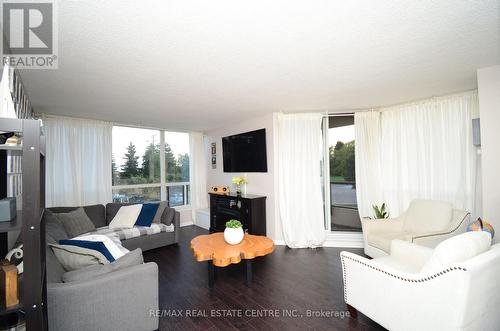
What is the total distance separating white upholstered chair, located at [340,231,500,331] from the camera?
1475mm

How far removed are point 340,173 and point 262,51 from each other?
3.07 metres

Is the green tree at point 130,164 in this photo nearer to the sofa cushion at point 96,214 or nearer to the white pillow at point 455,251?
the sofa cushion at point 96,214

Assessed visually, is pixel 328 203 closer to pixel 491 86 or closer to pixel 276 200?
pixel 276 200

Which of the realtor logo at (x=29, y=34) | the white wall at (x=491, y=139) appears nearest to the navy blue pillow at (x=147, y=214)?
the realtor logo at (x=29, y=34)

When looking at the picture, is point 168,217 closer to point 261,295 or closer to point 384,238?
point 261,295

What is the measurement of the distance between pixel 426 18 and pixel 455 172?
271cm

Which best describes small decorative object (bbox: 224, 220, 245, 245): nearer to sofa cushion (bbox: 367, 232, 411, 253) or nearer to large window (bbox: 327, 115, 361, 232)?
sofa cushion (bbox: 367, 232, 411, 253)

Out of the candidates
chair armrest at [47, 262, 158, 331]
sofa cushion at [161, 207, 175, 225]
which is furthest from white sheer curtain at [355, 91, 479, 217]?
chair armrest at [47, 262, 158, 331]

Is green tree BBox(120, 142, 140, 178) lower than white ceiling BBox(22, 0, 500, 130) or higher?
lower

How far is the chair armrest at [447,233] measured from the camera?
2.80 meters

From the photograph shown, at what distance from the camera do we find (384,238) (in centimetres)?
318

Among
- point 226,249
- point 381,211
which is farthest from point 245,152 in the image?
point 381,211

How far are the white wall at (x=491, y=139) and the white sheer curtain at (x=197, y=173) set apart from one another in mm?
5309

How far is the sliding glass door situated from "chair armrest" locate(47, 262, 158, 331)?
3.34 metres
